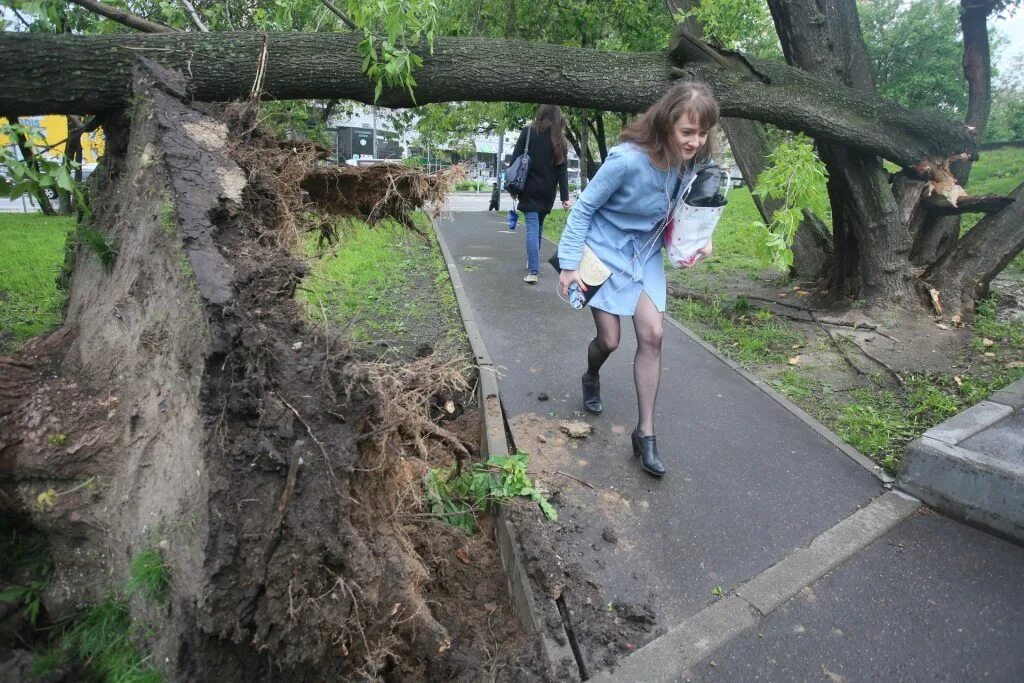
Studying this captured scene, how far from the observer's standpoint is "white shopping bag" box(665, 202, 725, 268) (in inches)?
137

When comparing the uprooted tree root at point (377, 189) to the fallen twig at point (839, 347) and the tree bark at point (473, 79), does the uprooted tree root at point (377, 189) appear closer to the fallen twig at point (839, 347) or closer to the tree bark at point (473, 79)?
the tree bark at point (473, 79)

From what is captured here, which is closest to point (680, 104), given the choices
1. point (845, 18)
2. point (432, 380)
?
point (432, 380)

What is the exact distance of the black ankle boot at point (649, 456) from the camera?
12.1 feet

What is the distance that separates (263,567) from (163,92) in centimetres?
240

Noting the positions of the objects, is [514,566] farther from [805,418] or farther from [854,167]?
[854,167]

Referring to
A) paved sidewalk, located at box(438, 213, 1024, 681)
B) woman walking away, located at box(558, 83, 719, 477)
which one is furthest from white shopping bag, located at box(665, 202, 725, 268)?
paved sidewalk, located at box(438, 213, 1024, 681)

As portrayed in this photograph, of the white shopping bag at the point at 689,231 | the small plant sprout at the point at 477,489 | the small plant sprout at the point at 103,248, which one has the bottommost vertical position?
the small plant sprout at the point at 477,489

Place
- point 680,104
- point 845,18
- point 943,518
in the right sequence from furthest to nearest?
point 845,18 < point 943,518 < point 680,104

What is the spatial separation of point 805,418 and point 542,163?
4535 mm

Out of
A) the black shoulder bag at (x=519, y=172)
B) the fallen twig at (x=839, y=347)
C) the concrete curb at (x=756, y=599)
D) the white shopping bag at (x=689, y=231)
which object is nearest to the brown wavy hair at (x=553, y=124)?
the black shoulder bag at (x=519, y=172)

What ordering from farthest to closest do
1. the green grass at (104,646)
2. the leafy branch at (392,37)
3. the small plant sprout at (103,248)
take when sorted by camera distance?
the leafy branch at (392,37) → the small plant sprout at (103,248) → the green grass at (104,646)

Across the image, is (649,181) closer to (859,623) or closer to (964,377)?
(859,623)

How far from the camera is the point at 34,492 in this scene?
255 cm

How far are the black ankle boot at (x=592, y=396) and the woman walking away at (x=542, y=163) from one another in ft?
11.9
